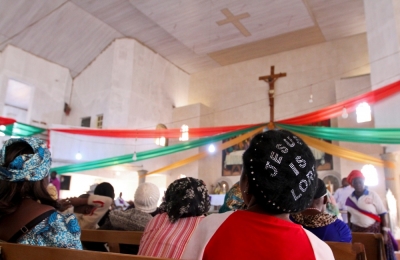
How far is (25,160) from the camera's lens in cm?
136

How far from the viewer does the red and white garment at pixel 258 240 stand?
0.94 meters

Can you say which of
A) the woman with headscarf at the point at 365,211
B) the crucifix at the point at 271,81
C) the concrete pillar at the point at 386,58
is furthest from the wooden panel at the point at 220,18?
the woman with headscarf at the point at 365,211

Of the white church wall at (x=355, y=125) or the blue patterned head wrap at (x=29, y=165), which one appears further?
the white church wall at (x=355, y=125)

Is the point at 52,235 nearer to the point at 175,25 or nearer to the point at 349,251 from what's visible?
the point at 349,251

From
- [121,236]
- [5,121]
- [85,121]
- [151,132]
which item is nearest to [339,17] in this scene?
[151,132]

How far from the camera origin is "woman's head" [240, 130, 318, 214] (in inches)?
37.2

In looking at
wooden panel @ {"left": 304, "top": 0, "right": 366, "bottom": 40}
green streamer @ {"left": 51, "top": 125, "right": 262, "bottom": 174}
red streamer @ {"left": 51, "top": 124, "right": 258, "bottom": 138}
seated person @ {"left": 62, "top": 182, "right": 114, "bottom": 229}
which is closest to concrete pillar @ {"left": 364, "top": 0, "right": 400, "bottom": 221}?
wooden panel @ {"left": 304, "top": 0, "right": 366, "bottom": 40}

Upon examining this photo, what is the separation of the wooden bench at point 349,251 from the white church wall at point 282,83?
8.37 meters

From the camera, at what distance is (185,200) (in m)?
1.74

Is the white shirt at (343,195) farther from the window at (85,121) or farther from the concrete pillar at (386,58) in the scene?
the window at (85,121)

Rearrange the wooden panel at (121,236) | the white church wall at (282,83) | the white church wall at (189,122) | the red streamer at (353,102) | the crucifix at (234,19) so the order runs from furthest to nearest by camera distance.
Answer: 1. the white church wall at (189,122)
2. the white church wall at (282,83)
3. the crucifix at (234,19)
4. the red streamer at (353,102)
5. the wooden panel at (121,236)

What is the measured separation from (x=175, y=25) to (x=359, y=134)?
5619 millimetres

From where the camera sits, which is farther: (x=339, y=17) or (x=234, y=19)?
(x=234, y=19)

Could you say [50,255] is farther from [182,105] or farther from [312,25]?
[182,105]
